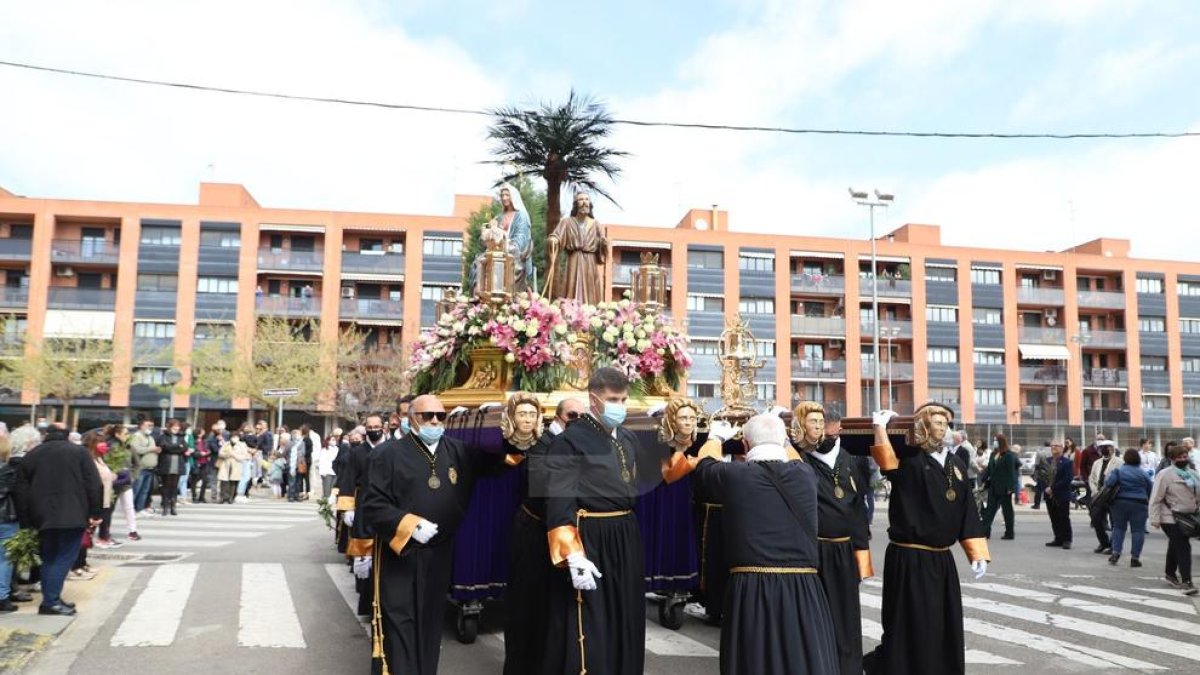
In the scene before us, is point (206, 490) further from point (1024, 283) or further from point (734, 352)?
point (1024, 283)

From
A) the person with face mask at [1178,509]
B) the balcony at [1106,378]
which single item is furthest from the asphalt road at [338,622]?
the balcony at [1106,378]

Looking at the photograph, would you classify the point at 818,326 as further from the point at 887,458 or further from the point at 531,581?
the point at 531,581

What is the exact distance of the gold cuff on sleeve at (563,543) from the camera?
5035 mm

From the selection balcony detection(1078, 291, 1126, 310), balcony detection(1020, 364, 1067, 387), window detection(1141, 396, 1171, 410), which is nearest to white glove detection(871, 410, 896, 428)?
balcony detection(1020, 364, 1067, 387)

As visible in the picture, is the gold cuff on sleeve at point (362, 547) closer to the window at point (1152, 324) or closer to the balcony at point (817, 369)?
the balcony at point (817, 369)

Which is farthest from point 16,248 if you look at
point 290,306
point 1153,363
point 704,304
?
point 1153,363

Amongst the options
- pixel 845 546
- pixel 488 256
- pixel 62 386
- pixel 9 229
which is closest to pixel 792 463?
pixel 845 546

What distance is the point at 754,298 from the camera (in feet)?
171

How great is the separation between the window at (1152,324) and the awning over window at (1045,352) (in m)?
5.79

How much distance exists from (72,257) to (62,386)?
8677 millimetres

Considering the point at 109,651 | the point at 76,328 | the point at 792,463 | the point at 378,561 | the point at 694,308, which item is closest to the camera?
the point at 792,463

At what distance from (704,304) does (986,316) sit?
16826 mm

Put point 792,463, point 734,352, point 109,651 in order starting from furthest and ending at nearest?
point 734,352
point 109,651
point 792,463

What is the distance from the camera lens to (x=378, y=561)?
5789 mm
